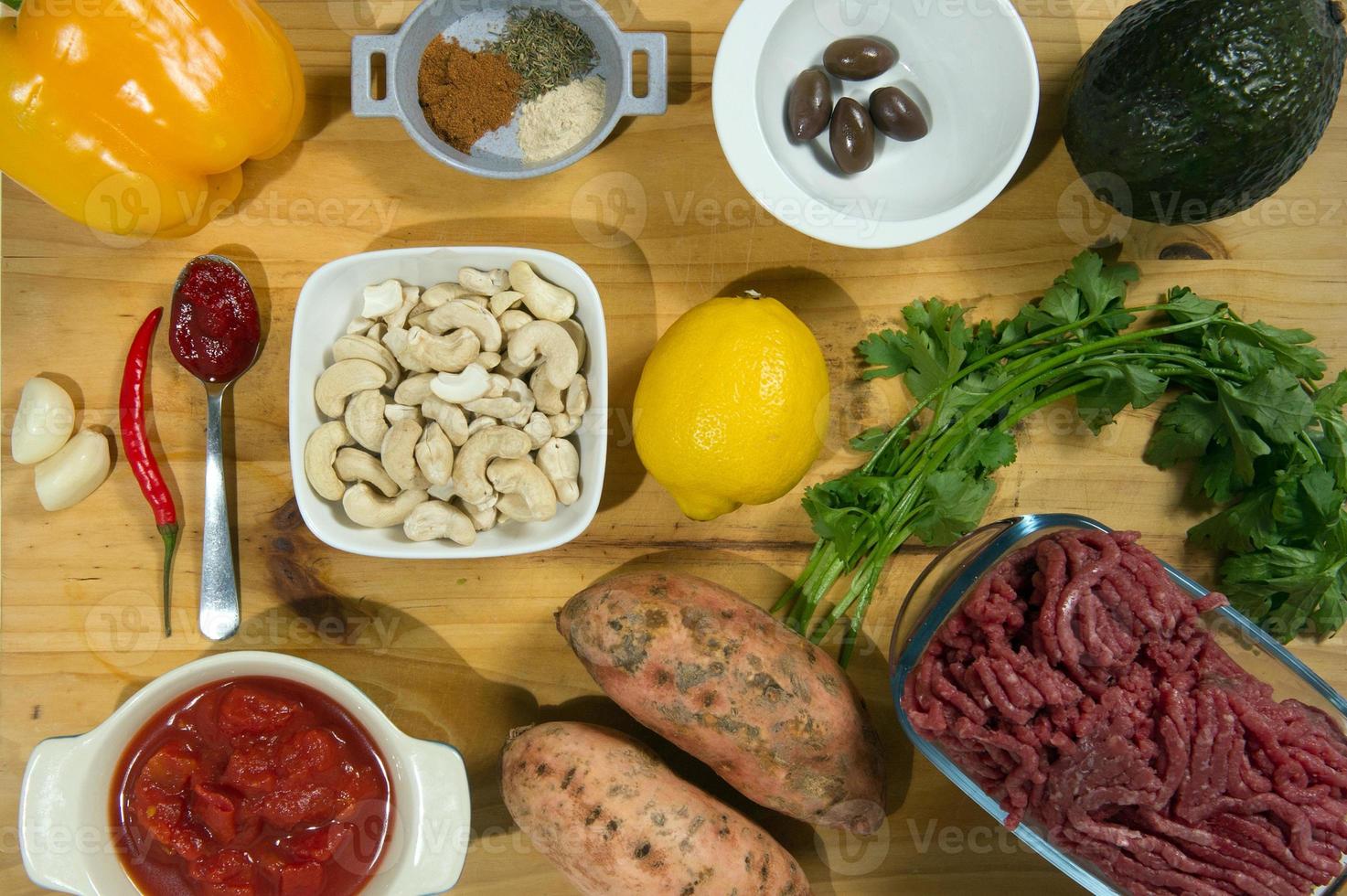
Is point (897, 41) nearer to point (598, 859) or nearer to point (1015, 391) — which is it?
point (1015, 391)

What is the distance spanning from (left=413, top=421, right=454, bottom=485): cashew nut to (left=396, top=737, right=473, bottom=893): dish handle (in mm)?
291

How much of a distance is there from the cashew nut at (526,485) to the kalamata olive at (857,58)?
0.59 metres

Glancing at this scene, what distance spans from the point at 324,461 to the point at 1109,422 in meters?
0.96

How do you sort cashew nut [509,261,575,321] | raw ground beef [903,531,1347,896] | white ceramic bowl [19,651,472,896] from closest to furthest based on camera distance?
1. raw ground beef [903,531,1347,896]
2. white ceramic bowl [19,651,472,896]
3. cashew nut [509,261,575,321]

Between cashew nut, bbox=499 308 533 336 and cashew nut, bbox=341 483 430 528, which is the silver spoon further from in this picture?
cashew nut, bbox=499 308 533 336

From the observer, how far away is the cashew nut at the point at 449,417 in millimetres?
1096

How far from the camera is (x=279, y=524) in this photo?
1.22 metres

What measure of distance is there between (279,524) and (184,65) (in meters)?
0.55

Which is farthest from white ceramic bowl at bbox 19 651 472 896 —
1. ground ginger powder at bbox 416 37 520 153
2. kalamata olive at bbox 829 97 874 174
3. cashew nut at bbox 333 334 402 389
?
kalamata olive at bbox 829 97 874 174

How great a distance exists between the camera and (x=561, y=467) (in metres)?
1.11

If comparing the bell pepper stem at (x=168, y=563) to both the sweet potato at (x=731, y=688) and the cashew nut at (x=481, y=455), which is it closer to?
the cashew nut at (x=481, y=455)

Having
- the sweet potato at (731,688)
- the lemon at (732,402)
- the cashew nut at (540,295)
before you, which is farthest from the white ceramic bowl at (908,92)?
the sweet potato at (731,688)

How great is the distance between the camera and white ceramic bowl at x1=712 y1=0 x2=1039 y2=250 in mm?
1095

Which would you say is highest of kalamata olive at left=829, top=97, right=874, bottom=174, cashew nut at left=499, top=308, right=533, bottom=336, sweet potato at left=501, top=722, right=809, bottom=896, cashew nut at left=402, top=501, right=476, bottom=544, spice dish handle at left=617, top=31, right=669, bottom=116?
spice dish handle at left=617, top=31, right=669, bottom=116
